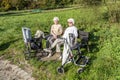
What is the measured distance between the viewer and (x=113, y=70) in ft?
28.5

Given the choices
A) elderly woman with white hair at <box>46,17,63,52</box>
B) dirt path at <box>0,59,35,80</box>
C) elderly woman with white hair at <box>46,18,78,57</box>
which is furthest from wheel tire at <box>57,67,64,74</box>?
elderly woman with white hair at <box>46,17,63,52</box>

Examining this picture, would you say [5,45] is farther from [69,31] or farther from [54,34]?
[69,31]

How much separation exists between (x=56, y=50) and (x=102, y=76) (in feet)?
9.13

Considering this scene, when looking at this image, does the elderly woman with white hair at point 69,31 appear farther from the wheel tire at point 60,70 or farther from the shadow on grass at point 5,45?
the shadow on grass at point 5,45

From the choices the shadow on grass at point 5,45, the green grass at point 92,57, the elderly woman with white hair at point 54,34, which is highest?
the elderly woman with white hair at point 54,34

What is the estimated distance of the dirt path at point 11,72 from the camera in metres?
9.64

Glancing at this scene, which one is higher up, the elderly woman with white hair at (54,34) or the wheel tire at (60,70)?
the elderly woman with white hair at (54,34)

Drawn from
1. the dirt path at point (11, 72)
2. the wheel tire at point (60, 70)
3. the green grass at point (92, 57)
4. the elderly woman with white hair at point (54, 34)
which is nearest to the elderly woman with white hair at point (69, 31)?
the elderly woman with white hair at point (54, 34)

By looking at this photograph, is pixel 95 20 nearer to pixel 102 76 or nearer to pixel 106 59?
pixel 106 59

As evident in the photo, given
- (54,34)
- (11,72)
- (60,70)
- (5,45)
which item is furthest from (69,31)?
(5,45)

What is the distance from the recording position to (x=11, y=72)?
10.3 meters

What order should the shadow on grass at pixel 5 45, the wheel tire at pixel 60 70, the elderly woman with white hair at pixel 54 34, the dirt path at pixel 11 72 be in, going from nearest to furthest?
the wheel tire at pixel 60 70
the dirt path at pixel 11 72
the elderly woman with white hair at pixel 54 34
the shadow on grass at pixel 5 45

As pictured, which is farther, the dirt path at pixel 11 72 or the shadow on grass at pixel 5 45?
the shadow on grass at pixel 5 45

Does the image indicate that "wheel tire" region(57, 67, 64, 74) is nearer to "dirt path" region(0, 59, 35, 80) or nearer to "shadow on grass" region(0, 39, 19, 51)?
"dirt path" region(0, 59, 35, 80)
